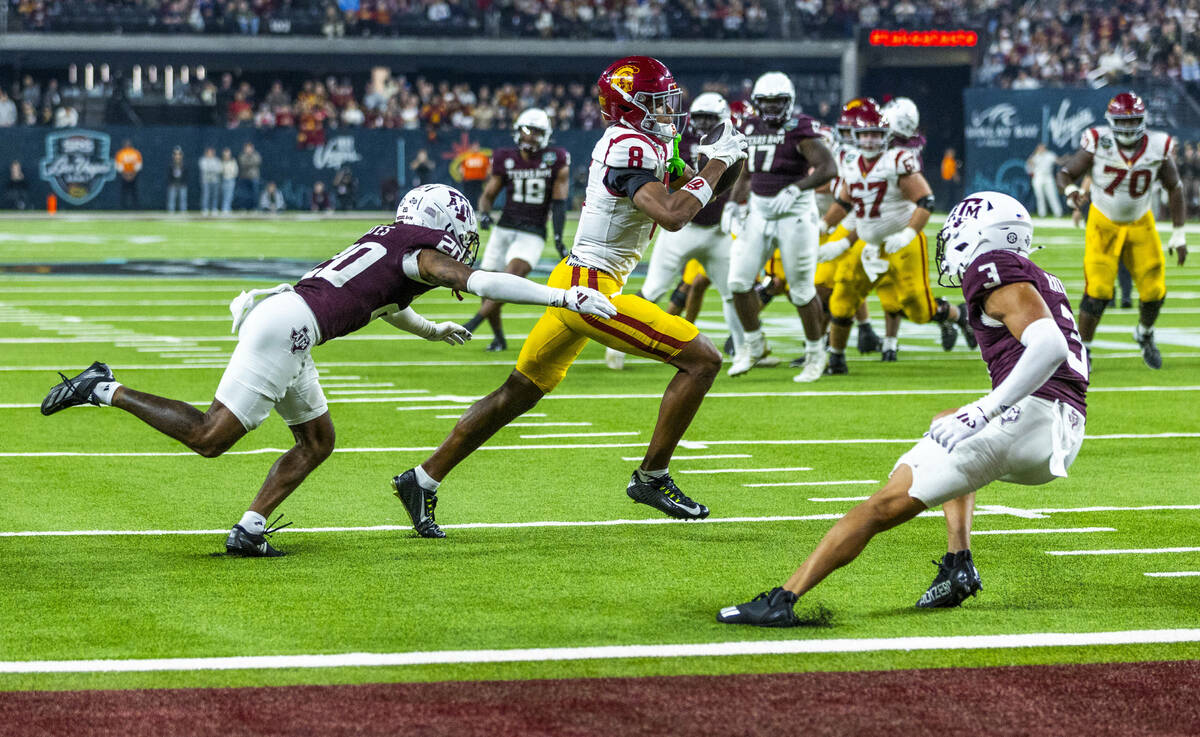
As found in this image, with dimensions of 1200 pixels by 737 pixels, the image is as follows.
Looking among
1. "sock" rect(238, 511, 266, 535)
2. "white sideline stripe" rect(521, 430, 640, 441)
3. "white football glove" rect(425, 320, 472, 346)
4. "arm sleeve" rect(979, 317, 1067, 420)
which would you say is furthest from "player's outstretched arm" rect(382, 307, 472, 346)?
"white sideline stripe" rect(521, 430, 640, 441)

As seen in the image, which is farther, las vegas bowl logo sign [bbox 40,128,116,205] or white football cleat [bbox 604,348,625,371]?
las vegas bowl logo sign [bbox 40,128,116,205]

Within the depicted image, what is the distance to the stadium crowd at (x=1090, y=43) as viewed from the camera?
40.8 metres

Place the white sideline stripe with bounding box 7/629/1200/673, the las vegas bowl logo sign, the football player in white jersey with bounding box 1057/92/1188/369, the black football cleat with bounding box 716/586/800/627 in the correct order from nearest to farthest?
the white sideline stripe with bounding box 7/629/1200/673
the black football cleat with bounding box 716/586/800/627
the football player in white jersey with bounding box 1057/92/1188/369
the las vegas bowl logo sign

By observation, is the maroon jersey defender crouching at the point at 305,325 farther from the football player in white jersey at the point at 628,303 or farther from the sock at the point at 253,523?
the football player in white jersey at the point at 628,303

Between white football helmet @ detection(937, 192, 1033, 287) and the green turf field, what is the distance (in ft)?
3.75

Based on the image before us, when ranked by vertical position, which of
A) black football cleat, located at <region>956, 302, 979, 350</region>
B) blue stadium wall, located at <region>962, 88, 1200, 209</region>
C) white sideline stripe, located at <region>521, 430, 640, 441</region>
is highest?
blue stadium wall, located at <region>962, 88, 1200, 209</region>

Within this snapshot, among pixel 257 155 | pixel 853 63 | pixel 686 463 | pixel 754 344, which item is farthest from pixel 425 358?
pixel 853 63

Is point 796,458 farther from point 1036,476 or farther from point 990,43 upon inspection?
point 990,43

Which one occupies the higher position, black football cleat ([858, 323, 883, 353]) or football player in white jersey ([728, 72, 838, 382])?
football player in white jersey ([728, 72, 838, 382])

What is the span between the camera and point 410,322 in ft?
21.6

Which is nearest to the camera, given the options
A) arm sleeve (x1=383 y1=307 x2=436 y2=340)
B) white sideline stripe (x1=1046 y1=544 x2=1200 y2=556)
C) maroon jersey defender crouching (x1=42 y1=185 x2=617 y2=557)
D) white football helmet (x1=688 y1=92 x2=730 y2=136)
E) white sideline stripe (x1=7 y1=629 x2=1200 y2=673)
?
white sideline stripe (x1=7 y1=629 x2=1200 y2=673)

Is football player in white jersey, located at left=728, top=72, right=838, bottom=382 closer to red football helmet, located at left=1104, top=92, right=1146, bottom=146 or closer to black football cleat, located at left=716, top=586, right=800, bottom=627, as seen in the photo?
red football helmet, located at left=1104, top=92, right=1146, bottom=146

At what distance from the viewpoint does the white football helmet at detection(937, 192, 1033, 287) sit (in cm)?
522

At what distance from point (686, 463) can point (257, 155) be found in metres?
33.0
